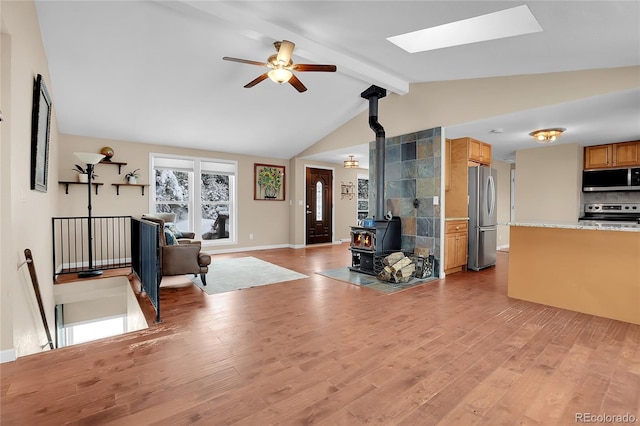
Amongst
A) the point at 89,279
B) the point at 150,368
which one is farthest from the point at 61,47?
the point at 150,368

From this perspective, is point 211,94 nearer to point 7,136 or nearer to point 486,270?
point 7,136

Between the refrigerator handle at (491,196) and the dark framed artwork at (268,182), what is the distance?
485 centimetres

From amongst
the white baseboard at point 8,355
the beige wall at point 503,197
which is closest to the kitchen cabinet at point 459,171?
the beige wall at point 503,197

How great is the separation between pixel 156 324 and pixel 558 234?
4.34 m

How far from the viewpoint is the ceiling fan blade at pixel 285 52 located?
325cm

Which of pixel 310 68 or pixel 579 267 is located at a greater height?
pixel 310 68

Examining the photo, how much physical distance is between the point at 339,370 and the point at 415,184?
373 centimetres

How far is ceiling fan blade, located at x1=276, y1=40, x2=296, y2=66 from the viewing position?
3.25m

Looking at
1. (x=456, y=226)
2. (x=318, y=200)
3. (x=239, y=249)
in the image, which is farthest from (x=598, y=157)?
A: (x=239, y=249)

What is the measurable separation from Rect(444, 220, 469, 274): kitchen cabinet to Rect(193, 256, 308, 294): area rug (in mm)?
2362

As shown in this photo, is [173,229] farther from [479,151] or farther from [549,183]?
[549,183]

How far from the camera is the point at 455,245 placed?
509 cm

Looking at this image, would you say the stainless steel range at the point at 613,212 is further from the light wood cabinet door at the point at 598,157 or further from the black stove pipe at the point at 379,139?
the black stove pipe at the point at 379,139

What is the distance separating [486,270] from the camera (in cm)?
532
